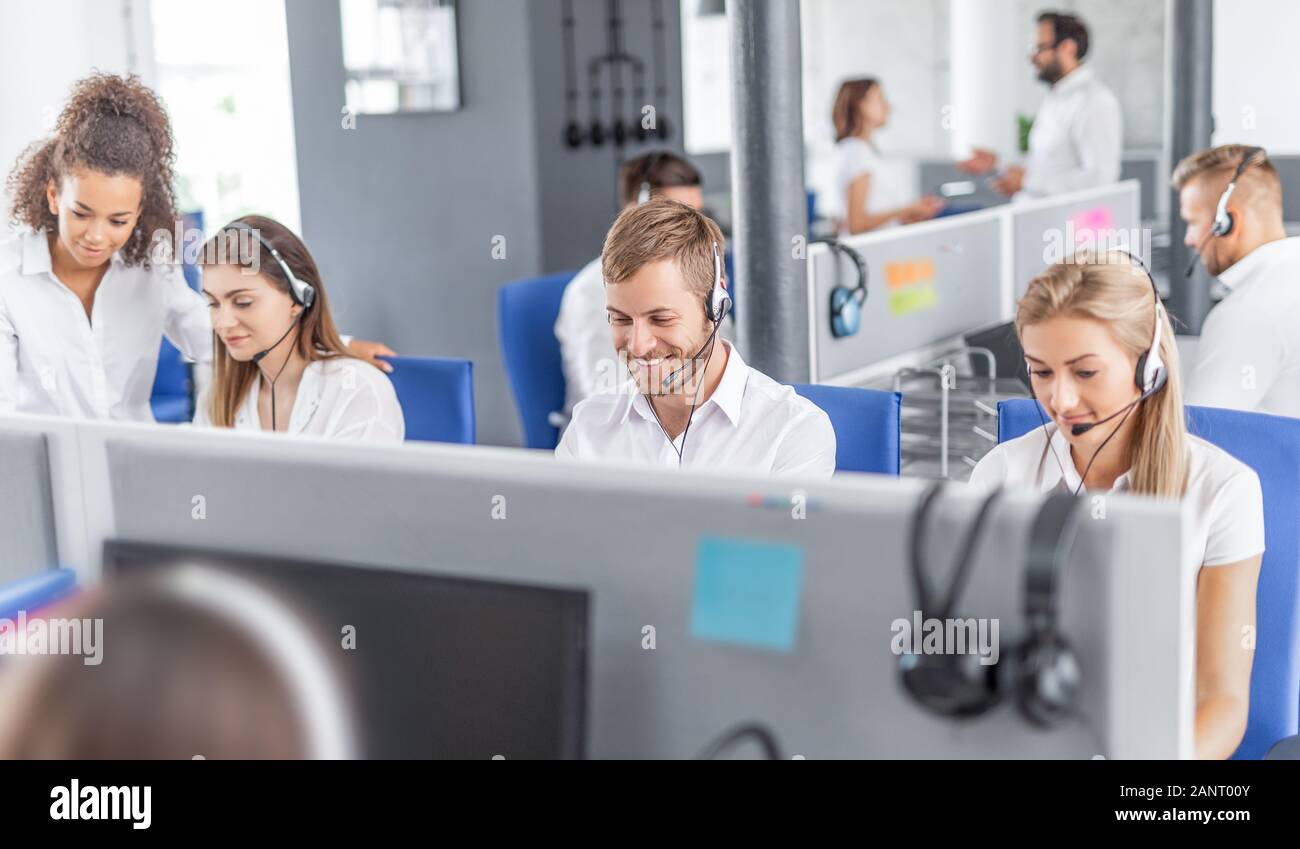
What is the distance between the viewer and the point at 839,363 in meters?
3.17

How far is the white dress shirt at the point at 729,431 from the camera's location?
73.9 inches

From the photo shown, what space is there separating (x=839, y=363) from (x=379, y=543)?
220 centimetres

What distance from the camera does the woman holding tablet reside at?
147 cm

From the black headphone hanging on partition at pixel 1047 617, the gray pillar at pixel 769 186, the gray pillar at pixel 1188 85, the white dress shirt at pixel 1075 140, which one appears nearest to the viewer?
the black headphone hanging on partition at pixel 1047 617

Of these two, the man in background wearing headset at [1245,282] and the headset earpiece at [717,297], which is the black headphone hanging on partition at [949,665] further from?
the man in background wearing headset at [1245,282]

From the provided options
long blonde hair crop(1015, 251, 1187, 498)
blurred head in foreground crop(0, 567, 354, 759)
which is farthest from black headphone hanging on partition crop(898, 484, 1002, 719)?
long blonde hair crop(1015, 251, 1187, 498)

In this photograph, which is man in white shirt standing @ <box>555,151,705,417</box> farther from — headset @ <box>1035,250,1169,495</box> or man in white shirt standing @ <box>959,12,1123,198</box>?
man in white shirt standing @ <box>959,12,1123,198</box>

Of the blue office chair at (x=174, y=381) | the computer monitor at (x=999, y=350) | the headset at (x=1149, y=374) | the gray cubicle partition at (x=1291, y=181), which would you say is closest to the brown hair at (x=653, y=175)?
the computer monitor at (x=999, y=350)

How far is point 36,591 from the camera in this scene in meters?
1.20

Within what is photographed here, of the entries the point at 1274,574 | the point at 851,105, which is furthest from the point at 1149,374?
the point at 851,105

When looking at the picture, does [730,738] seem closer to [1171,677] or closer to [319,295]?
[1171,677]

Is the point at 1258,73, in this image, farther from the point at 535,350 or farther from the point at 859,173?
the point at 535,350

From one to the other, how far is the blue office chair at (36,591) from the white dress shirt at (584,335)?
74.5 inches
